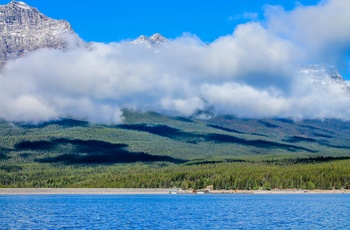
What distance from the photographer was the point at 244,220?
9644cm

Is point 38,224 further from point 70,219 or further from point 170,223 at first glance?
point 170,223

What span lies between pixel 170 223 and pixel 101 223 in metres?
10.7

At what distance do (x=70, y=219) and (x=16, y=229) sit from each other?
59.1 feet

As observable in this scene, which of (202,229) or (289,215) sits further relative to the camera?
(289,215)

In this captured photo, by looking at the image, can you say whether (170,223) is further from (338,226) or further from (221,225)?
(338,226)

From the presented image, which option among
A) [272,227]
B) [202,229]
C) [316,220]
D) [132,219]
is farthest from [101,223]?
[316,220]

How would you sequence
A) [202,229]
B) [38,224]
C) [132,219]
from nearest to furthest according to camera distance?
1. [202,229]
2. [38,224]
3. [132,219]

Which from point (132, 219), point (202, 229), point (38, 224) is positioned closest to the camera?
point (202, 229)

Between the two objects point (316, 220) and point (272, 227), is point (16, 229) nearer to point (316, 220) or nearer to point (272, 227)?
point (272, 227)

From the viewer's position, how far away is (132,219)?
3947 inches

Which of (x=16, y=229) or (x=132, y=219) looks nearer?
(x=16, y=229)

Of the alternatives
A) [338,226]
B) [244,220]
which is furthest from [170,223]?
[338,226]

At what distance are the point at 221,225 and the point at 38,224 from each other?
2761cm

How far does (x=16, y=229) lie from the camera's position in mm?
83125
